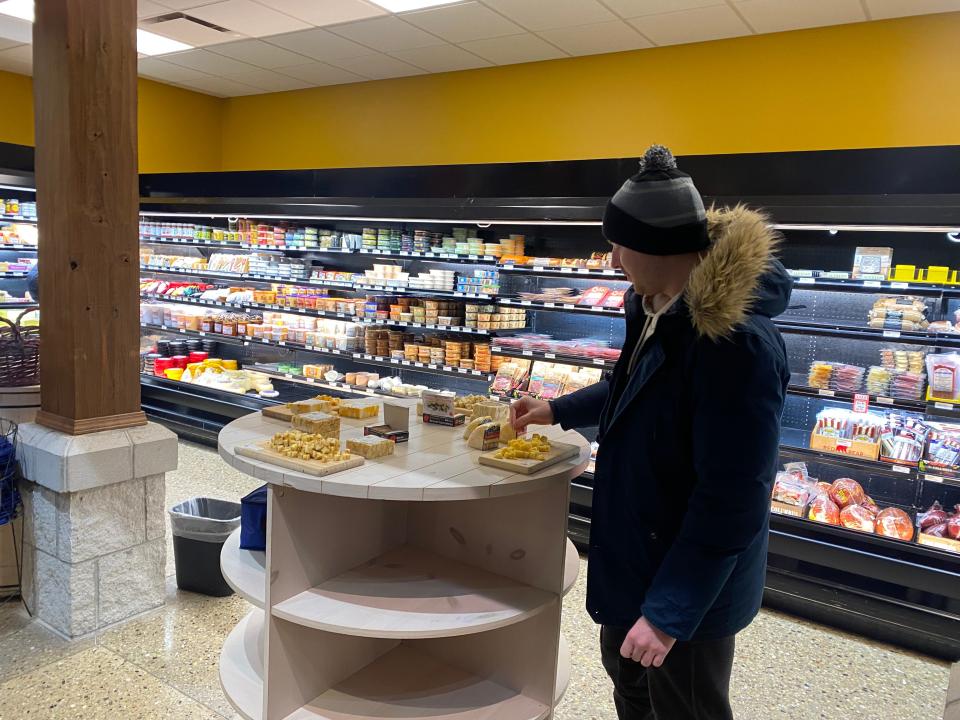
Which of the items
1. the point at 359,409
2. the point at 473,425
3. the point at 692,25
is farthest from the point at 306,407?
the point at 692,25

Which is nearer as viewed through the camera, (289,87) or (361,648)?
(361,648)

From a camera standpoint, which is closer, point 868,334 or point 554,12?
point 868,334

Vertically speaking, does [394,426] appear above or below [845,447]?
above

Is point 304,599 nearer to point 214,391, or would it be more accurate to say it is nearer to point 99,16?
point 99,16

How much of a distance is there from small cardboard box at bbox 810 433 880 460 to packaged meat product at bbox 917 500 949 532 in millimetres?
402

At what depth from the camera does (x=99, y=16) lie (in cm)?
305

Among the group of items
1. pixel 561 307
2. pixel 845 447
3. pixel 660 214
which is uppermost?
pixel 660 214

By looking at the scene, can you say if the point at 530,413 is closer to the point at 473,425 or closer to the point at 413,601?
the point at 473,425

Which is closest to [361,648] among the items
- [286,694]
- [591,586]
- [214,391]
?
[286,694]

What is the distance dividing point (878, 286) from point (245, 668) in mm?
3506

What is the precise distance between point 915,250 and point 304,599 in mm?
3748

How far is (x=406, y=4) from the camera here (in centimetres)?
502

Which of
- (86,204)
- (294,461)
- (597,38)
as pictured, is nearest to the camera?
(294,461)

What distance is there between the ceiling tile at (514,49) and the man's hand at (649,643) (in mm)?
4917
